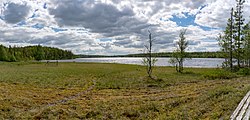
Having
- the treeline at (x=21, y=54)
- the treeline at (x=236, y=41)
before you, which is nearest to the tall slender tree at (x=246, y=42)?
the treeline at (x=236, y=41)

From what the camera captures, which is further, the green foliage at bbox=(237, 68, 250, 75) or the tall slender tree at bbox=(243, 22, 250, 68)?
the tall slender tree at bbox=(243, 22, 250, 68)

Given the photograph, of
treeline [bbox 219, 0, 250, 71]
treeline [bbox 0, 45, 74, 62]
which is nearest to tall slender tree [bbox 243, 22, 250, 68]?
treeline [bbox 219, 0, 250, 71]

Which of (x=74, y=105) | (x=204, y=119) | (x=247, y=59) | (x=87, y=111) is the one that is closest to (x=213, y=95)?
(x=204, y=119)

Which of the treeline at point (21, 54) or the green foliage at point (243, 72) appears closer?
the green foliage at point (243, 72)

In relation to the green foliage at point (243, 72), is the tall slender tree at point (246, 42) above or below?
above

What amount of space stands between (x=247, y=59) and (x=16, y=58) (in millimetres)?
124807

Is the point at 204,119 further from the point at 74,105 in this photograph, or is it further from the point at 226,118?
the point at 74,105

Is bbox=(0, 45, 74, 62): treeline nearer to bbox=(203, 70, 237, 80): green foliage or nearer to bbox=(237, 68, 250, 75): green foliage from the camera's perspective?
bbox=(203, 70, 237, 80): green foliage

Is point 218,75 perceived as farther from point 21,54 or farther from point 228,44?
point 21,54

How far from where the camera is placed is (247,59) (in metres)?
52.5

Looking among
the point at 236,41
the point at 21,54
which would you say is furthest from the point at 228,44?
the point at 21,54

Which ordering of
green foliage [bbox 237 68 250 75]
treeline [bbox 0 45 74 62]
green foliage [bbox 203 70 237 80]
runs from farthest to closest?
1. treeline [bbox 0 45 74 62]
2. green foliage [bbox 237 68 250 75]
3. green foliage [bbox 203 70 237 80]

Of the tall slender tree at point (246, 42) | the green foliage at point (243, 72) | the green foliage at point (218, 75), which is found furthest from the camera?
the tall slender tree at point (246, 42)

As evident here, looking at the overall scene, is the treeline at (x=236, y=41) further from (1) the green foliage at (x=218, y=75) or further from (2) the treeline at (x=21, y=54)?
(2) the treeline at (x=21, y=54)
